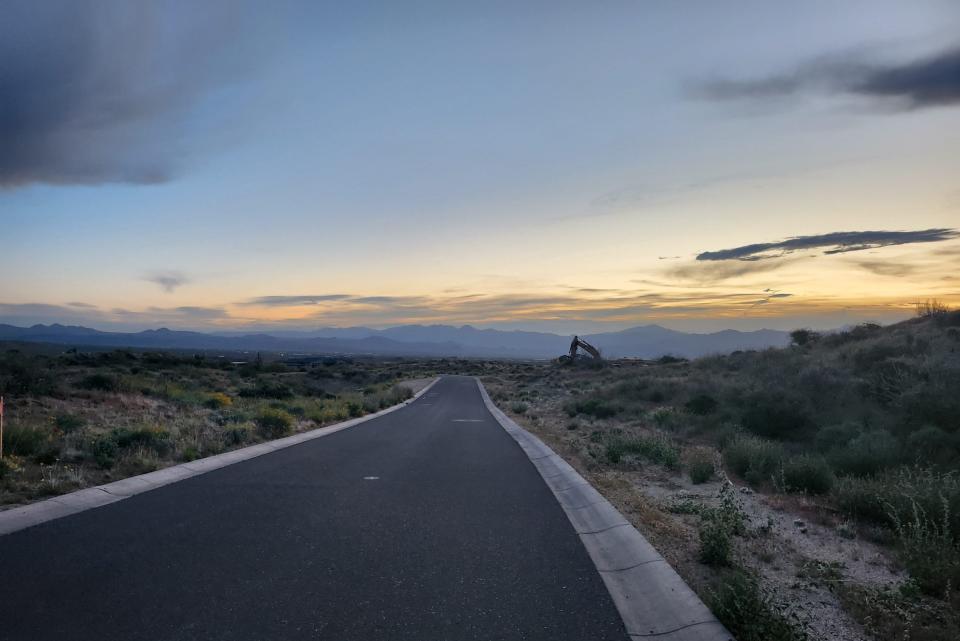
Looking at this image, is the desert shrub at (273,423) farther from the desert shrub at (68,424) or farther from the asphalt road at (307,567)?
the asphalt road at (307,567)

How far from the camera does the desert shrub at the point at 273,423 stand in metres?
18.1

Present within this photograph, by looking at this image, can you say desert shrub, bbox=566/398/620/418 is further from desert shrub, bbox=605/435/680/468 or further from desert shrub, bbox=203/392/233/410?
desert shrub, bbox=203/392/233/410

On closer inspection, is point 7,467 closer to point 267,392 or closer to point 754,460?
point 754,460

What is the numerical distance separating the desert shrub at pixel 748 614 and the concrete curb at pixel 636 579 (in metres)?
0.09

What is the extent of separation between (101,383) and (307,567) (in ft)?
89.8

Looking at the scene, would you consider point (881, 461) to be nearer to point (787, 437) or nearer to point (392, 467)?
point (787, 437)

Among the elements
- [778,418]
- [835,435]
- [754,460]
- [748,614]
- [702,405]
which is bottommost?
[702,405]

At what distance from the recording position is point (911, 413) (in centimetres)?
1524

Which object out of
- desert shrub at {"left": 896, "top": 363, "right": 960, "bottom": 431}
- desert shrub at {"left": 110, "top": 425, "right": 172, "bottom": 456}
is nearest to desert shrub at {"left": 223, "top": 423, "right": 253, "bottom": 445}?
desert shrub at {"left": 110, "top": 425, "right": 172, "bottom": 456}

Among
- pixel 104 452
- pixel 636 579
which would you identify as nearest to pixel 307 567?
pixel 636 579

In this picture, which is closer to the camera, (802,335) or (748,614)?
(748,614)

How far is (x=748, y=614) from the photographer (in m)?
5.04

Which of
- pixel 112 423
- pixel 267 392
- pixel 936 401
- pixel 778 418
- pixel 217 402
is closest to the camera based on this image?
pixel 936 401

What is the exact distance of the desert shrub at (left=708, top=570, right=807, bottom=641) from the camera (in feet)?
15.9
